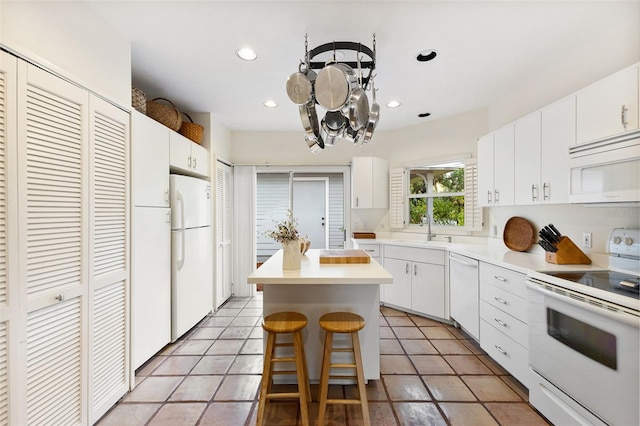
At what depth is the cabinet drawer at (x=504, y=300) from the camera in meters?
2.02

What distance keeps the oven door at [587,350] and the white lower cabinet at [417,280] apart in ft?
4.52

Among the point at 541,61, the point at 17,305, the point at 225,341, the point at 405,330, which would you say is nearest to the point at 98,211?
the point at 17,305

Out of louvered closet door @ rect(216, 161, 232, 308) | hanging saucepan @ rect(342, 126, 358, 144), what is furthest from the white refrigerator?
hanging saucepan @ rect(342, 126, 358, 144)

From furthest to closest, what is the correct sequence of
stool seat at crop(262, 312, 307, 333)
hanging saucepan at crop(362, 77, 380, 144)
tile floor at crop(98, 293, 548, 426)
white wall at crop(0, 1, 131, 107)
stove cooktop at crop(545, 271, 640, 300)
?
hanging saucepan at crop(362, 77, 380, 144)
tile floor at crop(98, 293, 548, 426)
stool seat at crop(262, 312, 307, 333)
stove cooktop at crop(545, 271, 640, 300)
white wall at crop(0, 1, 131, 107)

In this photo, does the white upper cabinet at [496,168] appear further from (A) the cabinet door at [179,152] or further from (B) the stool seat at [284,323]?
(A) the cabinet door at [179,152]

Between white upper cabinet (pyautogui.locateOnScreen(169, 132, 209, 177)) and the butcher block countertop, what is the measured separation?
1506 millimetres

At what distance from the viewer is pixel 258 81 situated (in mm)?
2717

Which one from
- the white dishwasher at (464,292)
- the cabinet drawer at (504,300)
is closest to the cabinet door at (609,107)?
the cabinet drawer at (504,300)

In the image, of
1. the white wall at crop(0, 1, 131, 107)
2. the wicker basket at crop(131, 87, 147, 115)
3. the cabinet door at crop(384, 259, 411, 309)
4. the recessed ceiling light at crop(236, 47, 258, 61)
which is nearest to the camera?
the white wall at crop(0, 1, 131, 107)

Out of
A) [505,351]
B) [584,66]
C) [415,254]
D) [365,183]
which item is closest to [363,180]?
[365,183]

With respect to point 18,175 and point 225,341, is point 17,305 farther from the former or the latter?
point 225,341

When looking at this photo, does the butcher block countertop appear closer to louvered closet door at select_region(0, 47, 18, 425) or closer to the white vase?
the white vase

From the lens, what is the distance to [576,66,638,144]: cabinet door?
1602 mm

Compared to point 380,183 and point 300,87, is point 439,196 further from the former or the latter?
point 300,87
